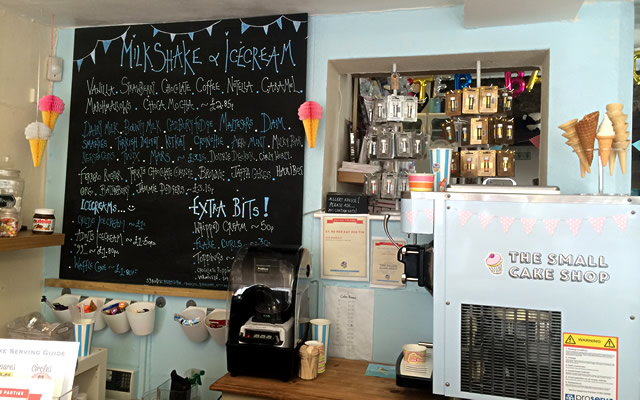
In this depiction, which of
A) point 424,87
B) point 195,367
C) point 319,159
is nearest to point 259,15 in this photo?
point 319,159

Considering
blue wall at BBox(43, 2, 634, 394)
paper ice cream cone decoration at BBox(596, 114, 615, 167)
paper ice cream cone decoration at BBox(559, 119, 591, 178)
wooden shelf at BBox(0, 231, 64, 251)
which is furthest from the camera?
wooden shelf at BBox(0, 231, 64, 251)

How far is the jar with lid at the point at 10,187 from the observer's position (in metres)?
2.53

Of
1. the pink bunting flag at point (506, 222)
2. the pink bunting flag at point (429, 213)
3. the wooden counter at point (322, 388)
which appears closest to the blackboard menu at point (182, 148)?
the wooden counter at point (322, 388)

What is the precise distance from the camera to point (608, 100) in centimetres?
228

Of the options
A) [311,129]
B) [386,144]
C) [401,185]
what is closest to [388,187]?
[401,185]

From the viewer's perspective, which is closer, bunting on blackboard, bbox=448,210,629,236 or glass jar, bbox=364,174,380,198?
bunting on blackboard, bbox=448,210,629,236

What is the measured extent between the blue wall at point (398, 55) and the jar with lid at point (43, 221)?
309mm

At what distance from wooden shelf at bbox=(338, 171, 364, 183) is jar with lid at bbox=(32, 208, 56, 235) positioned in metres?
1.65

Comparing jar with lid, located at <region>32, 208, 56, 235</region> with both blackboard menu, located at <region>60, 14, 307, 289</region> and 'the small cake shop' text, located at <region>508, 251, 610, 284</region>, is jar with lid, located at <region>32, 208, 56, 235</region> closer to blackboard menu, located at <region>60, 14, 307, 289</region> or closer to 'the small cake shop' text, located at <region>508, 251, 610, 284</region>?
blackboard menu, located at <region>60, 14, 307, 289</region>

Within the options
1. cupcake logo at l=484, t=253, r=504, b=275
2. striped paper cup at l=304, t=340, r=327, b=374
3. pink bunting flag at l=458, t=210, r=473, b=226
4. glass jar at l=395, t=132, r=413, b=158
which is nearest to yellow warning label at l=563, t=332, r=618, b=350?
cupcake logo at l=484, t=253, r=504, b=275

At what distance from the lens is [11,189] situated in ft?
8.51

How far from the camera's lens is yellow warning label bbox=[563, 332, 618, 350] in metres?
1.61

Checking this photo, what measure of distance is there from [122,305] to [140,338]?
0.76ft

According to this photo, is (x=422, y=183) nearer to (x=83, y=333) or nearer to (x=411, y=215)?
(x=411, y=215)
